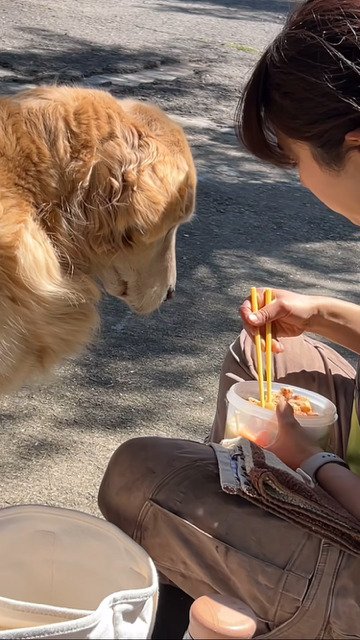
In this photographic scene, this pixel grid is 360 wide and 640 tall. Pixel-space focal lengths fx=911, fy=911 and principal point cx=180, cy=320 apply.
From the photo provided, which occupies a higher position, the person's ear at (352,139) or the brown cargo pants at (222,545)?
the person's ear at (352,139)

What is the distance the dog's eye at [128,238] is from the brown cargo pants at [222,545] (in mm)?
753

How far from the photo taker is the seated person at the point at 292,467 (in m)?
2.07

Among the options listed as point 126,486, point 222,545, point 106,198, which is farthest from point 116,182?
point 222,545

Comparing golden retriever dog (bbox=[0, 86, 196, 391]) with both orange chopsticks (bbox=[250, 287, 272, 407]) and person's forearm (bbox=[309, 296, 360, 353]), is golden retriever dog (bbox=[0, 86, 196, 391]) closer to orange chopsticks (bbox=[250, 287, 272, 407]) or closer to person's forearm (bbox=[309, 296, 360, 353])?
orange chopsticks (bbox=[250, 287, 272, 407])

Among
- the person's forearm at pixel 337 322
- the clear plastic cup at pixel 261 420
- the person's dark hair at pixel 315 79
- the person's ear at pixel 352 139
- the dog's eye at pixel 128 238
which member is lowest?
the clear plastic cup at pixel 261 420

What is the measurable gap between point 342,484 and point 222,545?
320mm

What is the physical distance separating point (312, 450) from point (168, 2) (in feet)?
39.8

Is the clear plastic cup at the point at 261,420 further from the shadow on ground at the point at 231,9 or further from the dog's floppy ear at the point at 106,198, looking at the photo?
the shadow on ground at the point at 231,9

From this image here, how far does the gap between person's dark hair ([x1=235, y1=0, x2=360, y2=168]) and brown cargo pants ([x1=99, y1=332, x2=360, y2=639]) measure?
85cm

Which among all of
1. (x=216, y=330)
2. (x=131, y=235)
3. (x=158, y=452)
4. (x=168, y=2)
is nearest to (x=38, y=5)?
(x=168, y=2)

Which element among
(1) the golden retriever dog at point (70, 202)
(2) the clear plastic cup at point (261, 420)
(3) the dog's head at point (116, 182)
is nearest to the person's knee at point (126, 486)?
(2) the clear plastic cup at point (261, 420)

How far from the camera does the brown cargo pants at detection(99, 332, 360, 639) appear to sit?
6.77 feet

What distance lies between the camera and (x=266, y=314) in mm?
2646

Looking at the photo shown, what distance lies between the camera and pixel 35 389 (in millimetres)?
3824
